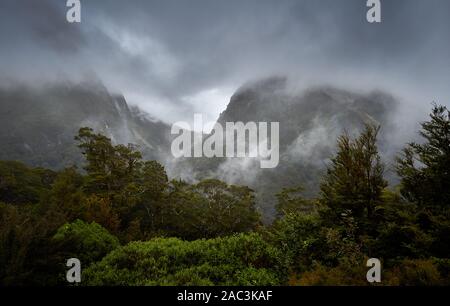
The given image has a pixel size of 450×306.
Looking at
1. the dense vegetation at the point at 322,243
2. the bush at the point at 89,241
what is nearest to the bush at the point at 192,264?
the dense vegetation at the point at 322,243

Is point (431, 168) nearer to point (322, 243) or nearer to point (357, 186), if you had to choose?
point (357, 186)

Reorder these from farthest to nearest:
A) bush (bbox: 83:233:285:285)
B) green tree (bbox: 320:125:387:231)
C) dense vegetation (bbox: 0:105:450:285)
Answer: green tree (bbox: 320:125:387:231), bush (bbox: 83:233:285:285), dense vegetation (bbox: 0:105:450:285)

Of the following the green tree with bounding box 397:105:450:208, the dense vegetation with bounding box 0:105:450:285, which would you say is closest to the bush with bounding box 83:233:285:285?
the dense vegetation with bounding box 0:105:450:285

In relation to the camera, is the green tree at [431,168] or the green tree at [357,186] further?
the green tree at [357,186]

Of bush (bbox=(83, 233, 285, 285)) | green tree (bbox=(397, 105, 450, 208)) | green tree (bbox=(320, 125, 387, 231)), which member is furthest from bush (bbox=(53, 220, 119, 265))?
green tree (bbox=(397, 105, 450, 208))

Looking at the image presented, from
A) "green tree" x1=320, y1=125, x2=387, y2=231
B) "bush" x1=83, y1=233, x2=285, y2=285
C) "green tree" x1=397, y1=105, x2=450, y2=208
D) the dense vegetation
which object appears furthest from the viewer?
"green tree" x1=320, y1=125, x2=387, y2=231

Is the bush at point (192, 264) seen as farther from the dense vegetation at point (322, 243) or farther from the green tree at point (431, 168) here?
the green tree at point (431, 168)

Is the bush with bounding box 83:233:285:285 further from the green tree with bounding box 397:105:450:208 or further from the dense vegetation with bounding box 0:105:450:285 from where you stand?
the green tree with bounding box 397:105:450:208

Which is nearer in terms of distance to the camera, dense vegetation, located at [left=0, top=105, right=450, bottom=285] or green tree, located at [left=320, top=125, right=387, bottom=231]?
dense vegetation, located at [left=0, top=105, right=450, bottom=285]

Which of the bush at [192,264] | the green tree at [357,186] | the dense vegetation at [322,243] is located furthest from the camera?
the green tree at [357,186]

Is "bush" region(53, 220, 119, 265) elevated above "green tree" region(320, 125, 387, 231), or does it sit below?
below

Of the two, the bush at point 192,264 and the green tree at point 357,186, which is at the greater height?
the green tree at point 357,186
